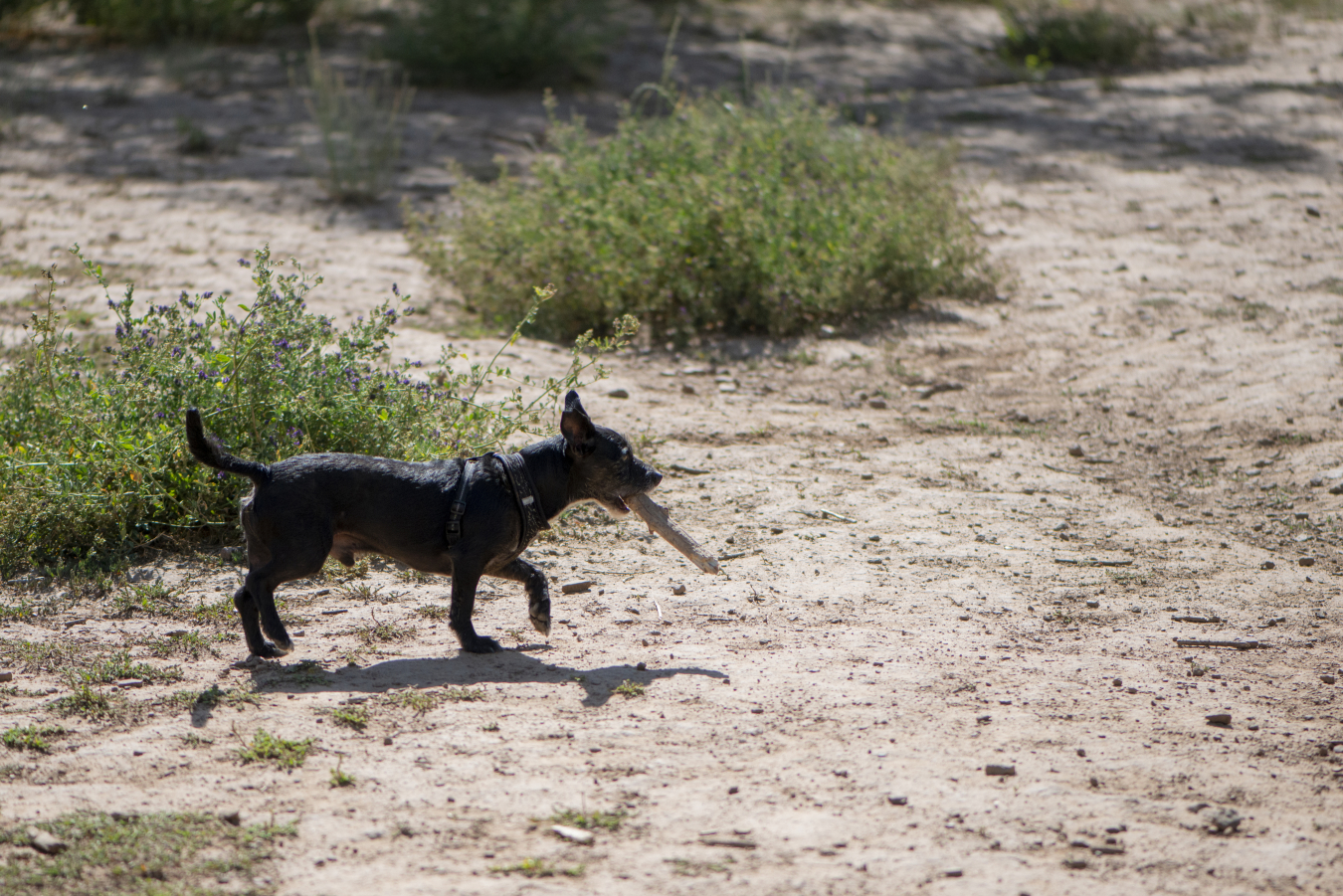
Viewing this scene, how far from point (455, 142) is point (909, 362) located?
5736 mm

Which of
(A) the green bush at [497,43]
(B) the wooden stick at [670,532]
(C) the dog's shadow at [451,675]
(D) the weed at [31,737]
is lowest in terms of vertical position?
(C) the dog's shadow at [451,675]

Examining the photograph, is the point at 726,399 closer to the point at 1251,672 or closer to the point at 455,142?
the point at 1251,672

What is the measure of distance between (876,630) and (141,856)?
2.39 m

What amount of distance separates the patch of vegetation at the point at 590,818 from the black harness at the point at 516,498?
1.09 meters

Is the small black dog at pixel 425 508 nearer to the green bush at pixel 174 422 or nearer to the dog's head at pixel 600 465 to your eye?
the dog's head at pixel 600 465

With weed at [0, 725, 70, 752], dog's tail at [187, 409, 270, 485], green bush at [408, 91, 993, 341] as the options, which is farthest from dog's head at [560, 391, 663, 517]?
green bush at [408, 91, 993, 341]

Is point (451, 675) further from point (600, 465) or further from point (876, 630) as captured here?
point (876, 630)

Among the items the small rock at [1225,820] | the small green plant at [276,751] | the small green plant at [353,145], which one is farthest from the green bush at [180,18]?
the small rock at [1225,820]

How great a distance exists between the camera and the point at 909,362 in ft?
25.3

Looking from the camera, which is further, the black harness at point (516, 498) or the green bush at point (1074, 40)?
the green bush at point (1074, 40)

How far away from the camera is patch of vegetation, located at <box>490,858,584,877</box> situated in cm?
283

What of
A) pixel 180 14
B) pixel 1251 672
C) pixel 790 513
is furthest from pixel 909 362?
pixel 180 14

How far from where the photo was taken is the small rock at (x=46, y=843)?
2.92 m

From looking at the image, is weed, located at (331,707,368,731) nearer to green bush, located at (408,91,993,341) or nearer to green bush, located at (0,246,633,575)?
green bush, located at (0,246,633,575)
